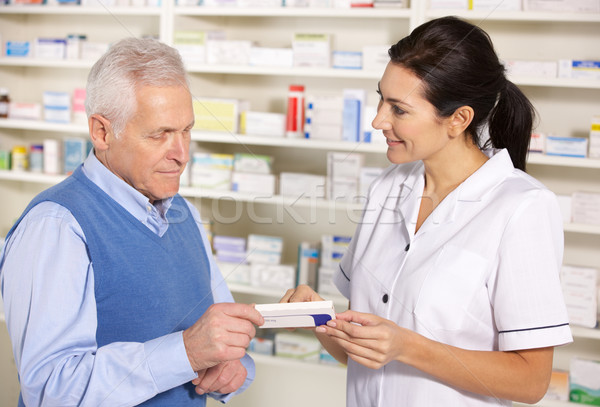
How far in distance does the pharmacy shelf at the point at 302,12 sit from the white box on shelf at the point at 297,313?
5.59 ft

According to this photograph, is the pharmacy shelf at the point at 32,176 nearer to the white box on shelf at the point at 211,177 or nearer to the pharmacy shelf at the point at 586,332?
the white box on shelf at the point at 211,177

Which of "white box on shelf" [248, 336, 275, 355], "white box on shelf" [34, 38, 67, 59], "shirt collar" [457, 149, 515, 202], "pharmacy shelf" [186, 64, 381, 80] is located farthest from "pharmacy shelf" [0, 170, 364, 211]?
"shirt collar" [457, 149, 515, 202]

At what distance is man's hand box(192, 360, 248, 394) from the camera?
3.96 ft

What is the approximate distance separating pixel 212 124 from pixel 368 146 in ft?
2.53

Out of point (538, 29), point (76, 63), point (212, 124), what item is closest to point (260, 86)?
point (212, 124)

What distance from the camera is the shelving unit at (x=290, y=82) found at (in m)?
2.53

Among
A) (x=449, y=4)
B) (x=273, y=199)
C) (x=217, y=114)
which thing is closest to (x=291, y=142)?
(x=273, y=199)

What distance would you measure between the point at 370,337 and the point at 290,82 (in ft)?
6.82

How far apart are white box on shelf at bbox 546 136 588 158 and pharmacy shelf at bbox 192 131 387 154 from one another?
0.69 m

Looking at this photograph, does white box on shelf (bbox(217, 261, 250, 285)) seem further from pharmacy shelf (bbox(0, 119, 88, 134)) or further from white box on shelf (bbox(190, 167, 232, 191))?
pharmacy shelf (bbox(0, 119, 88, 134))

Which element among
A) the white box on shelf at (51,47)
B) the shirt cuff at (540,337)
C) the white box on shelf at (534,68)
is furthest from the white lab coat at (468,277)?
the white box on shelf at (51,47)

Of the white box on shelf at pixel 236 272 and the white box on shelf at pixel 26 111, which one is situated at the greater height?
the white box on shelf at pixel 26 111

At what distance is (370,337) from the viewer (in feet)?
3.65

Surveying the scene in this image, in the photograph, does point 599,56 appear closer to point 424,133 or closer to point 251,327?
point 424,133
